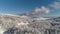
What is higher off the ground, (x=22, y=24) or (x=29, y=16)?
(x=29, y=16)

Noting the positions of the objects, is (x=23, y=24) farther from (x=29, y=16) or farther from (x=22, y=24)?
(x=29, y=16)

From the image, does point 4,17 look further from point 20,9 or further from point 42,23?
point 42,23

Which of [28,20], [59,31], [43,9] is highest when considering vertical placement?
[43,9]

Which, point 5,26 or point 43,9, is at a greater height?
point 43,9

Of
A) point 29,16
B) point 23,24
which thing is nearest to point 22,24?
point 23,24

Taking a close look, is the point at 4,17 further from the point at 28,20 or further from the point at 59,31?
the point at 59,31

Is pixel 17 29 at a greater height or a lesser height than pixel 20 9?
lesser

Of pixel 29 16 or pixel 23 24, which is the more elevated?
pixel 29 16

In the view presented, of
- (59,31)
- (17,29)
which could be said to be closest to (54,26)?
(59,31)

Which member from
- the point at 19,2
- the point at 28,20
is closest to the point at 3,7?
the point at 19,2
